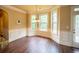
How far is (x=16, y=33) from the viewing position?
2.61m

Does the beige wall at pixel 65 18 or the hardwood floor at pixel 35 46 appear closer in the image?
the hardwood floor at pixel 35 46

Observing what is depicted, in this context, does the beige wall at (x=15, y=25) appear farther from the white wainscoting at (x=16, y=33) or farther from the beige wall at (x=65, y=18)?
the beige wall at (x=65, y=18)

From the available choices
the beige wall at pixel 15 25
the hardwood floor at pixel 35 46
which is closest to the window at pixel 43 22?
the hardwood floor at pixel 35 46

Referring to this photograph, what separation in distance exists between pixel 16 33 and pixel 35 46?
1.98ft

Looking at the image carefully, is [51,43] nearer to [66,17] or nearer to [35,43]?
[35,43]

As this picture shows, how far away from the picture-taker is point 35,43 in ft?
8.57

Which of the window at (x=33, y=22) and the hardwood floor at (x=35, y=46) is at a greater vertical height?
the window at (x=33, y=22)

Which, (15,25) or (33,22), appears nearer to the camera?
(15,25)

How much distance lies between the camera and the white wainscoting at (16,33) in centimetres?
255

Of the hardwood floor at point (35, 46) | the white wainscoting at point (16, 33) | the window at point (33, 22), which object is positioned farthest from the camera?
the window at point (33, 22)

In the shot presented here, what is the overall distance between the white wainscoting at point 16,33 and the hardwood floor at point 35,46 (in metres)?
0.10

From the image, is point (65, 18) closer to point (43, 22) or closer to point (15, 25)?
point (43, 22)

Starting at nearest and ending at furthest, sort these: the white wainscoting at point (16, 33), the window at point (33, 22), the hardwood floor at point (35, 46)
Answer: the hardwood floor at point (35, 46) → the white wainscoting at point (16, 33) → the window at point (33, 22)

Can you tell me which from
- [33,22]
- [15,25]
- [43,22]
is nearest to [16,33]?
[15,25]
